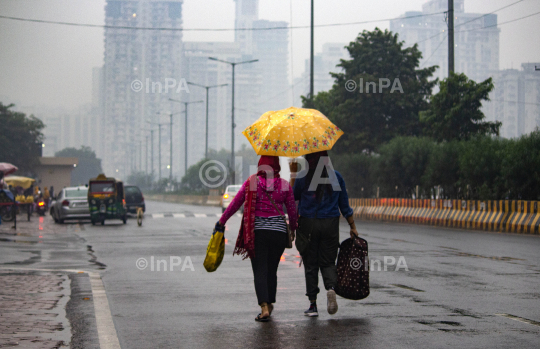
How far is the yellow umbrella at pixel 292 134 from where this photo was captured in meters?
7.68

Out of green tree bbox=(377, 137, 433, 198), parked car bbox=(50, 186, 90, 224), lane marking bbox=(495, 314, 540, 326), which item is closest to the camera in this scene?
lane marking bbox=(495, 314, 540, 326)

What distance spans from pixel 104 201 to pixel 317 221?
21332 millimetres

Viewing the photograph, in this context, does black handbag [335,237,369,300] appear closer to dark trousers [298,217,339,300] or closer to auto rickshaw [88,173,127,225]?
dark trousers [298,217,339,300]

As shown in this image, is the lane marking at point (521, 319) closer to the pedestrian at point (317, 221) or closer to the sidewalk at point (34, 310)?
the pedestrian at point (317, 221)

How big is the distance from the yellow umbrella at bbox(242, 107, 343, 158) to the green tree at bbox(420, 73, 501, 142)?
76.5ft

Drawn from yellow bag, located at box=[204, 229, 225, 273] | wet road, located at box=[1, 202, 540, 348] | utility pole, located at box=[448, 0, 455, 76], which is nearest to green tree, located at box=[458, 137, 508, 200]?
utility pole, located at box=[448, 0, 455, 76]

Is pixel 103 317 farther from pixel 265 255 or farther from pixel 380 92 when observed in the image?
pixel 380 92

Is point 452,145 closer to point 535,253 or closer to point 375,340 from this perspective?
point 535,253

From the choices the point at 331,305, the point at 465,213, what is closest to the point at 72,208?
the point at 465,213

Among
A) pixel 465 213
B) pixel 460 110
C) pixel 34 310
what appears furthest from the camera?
pixel 460 110

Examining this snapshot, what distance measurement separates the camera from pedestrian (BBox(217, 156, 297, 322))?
7422mm

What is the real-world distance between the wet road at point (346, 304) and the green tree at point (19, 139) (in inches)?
2033

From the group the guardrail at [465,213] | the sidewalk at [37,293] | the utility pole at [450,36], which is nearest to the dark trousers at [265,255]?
the sidewalk at [37,293]

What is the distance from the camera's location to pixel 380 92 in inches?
1617
